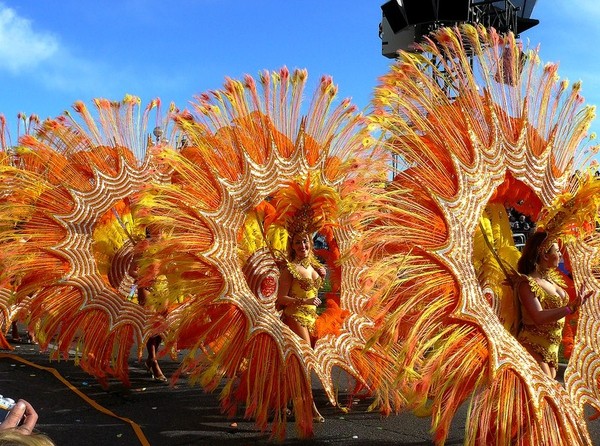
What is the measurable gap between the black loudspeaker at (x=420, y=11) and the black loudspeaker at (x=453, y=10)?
14cm

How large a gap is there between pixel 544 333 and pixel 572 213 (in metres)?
0.75

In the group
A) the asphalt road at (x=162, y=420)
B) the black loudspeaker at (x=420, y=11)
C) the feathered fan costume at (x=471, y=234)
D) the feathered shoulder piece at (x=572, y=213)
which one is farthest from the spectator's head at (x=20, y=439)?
the black loudspeaker at (x=420, y=11)

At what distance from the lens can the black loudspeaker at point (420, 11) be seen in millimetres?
12031

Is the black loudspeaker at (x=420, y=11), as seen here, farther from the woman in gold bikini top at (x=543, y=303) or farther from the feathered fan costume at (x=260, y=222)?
the woman in gold bikini top at (x=543, y=303)

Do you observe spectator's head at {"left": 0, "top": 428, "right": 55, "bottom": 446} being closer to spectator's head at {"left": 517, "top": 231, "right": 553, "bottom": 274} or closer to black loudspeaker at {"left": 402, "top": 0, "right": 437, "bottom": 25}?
spectator's head at {"left": 517, "top": 231, "right": 553, "bottom": 274}

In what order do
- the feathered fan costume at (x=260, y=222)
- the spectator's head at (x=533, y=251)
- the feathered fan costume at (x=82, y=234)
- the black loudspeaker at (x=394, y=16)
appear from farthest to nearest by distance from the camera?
the black loudspeaker at (x=394, y=16), the feathered fan costume at (x=82, y=234), the feathered fan costume at (x=260, y=222), the spectator's head at (x=533, y=251)

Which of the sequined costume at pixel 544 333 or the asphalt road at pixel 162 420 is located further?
the asphalt road at pixel 162 420

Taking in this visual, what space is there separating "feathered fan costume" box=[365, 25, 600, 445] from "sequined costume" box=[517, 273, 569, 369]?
134 mm

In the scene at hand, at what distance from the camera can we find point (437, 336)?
11.3 feet

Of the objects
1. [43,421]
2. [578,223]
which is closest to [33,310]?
[43,421]

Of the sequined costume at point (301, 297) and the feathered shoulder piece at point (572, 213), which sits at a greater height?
the feathered shoulder piece at point (572, 213)

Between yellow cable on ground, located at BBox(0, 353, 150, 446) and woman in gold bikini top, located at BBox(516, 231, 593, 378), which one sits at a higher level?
woman in gold bikini top, located at BBox(516, 231, 593, 378)

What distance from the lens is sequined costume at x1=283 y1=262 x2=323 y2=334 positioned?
500 cm

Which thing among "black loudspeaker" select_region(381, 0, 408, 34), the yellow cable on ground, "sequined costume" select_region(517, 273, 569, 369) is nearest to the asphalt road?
the yellow cable on ground
